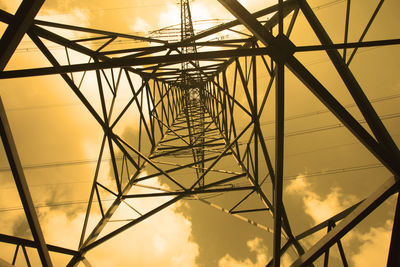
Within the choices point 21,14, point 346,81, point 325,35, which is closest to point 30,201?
point 21,14

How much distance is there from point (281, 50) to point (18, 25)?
8.71 ft

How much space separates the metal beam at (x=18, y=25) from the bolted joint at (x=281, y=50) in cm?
239

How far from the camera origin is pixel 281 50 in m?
2.14

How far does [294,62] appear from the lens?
2123mm

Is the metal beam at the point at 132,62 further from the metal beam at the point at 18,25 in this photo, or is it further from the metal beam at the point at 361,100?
the metal beam at the point at 361,100

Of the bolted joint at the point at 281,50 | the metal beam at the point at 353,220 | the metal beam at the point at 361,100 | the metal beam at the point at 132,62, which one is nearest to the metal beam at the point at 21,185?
the metal beam at the point at 132,62

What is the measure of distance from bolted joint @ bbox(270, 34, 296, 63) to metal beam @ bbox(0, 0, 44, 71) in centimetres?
239

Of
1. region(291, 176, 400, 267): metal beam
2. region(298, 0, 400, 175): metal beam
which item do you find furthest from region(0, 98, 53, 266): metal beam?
region(298, 0, 400, 175): metal beam

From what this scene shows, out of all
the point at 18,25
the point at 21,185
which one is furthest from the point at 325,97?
the point at 21,185

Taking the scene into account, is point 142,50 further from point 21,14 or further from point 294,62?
point 294,62

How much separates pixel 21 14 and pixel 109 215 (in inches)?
140

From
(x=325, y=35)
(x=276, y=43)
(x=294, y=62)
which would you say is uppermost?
(x=325, y=35)

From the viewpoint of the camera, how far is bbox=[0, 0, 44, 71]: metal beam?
180cm

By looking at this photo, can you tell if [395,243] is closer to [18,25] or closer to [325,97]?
[325,97]
